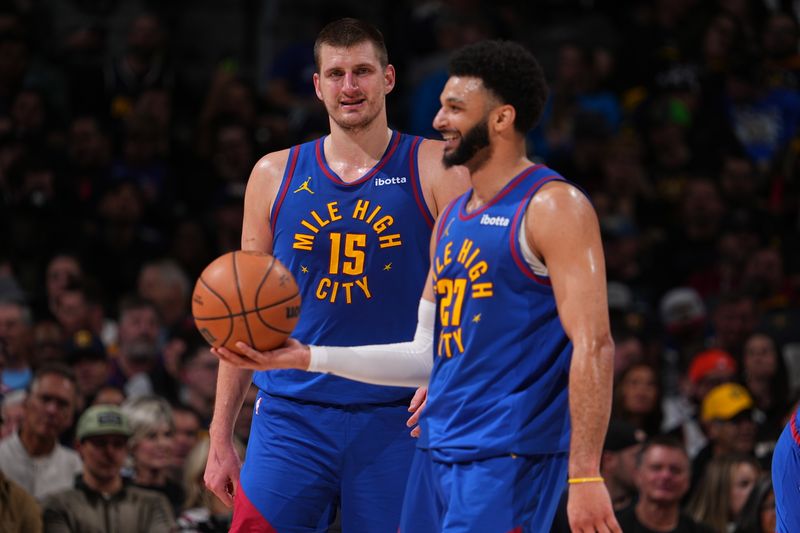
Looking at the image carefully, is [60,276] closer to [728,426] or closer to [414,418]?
[728,426]

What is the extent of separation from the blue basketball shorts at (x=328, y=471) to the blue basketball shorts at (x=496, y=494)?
0.71m

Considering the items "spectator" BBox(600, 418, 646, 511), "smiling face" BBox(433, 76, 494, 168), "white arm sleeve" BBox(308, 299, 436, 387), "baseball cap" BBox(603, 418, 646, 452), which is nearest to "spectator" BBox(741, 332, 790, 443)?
"baseball cap" BBox(603, 418, 646, 452)

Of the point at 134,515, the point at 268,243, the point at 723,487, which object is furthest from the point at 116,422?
the point at 723,487

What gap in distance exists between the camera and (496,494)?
4387 mm

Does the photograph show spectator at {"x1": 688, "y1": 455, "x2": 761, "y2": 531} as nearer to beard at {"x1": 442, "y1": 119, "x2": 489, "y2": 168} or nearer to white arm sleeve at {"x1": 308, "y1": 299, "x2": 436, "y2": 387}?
white arm sleeve at {"x1": 308, "y1": 299, "x2": 436, "y2": 387}

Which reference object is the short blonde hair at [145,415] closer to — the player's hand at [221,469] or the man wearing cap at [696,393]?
the player's hand at [221,469]

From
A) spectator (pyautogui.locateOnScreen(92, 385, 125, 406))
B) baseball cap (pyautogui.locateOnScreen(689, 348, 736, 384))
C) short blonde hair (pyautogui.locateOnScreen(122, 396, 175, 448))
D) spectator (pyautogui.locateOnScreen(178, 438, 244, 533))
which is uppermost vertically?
baseball cap (pyautogui.locateOnScreen(689, 348, 736, 384))

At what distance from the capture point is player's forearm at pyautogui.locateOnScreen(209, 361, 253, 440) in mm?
5379

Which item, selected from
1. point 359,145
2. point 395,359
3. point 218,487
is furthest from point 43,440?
point 395,359

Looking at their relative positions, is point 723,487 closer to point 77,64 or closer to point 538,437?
point 538,437

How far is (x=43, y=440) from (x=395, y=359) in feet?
14.2

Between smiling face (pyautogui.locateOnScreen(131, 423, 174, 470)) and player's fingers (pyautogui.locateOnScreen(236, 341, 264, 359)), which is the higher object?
player's fingers (pyautogui.locateOnScreen(236, 341, 264, 359))

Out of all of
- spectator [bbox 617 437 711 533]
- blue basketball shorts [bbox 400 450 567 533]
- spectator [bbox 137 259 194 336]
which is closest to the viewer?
blue basketball shorts [bbox 400 450 567 533]

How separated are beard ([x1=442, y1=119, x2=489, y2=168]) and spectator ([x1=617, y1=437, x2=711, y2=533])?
13.4ft
